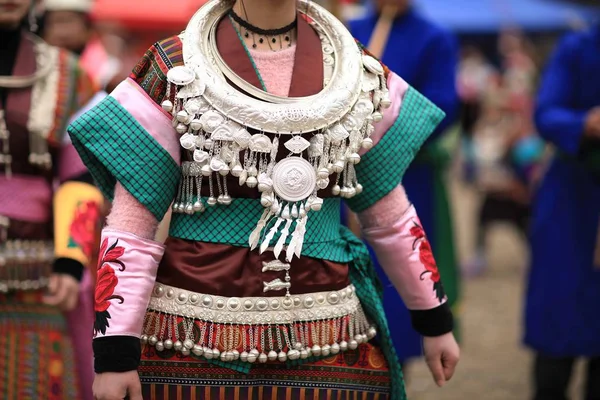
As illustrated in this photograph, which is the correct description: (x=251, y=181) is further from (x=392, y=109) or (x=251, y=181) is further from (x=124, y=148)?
(x=392, y=109)

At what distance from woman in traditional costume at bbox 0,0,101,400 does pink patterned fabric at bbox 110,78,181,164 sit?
90 cm

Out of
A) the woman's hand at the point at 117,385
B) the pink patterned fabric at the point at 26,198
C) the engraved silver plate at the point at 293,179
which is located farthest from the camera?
the pink patterned fabric at the point at 26,198

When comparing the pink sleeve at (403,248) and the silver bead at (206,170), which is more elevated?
the silver bead at (206,170)

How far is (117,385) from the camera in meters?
1.96

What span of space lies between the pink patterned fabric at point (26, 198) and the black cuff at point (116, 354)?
991mm

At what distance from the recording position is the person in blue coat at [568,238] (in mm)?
3764

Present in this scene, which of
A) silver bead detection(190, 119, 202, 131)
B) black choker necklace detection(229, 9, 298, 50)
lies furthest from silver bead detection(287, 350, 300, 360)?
black choker necklace detection(229, 9, 298, 50)

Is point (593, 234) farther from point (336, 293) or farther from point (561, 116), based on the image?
point (336, 293)

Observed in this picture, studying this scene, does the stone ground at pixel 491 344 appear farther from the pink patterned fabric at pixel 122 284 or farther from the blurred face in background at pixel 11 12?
the pink patterned fabric at pixel 122 284

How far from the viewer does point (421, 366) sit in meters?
5.52

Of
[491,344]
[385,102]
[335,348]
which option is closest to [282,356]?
[335,348]

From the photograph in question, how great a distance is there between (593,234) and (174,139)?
233cm

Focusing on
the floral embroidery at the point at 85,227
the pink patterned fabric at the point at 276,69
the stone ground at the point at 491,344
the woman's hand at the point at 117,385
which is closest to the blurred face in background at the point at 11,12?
the floral embroidery at the point at 85,227

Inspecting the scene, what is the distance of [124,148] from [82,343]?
3.98ft
